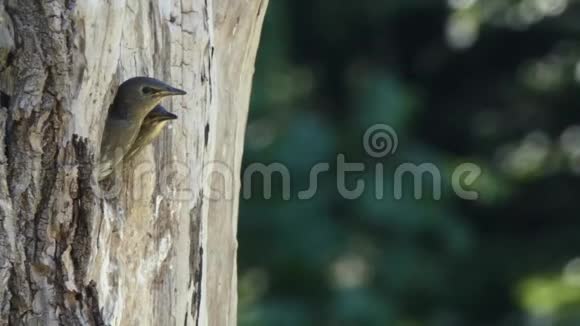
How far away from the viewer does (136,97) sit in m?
3.59

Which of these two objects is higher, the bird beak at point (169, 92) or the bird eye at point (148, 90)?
the bird beak at point (169, 92)

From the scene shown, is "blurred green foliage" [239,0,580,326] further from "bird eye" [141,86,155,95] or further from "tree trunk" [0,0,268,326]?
"bird eye" [141,86,155,95]

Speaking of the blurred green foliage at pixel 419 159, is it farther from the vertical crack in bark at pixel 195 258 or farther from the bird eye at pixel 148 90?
the bird eye at pixel 148 90

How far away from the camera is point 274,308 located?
7668 mm

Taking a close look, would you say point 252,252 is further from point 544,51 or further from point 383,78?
point 544,51


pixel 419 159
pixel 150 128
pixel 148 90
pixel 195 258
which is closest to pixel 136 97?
pixel 148 90

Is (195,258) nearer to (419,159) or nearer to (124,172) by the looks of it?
(124,172)

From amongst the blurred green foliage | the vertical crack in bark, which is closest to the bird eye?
the vertical crack in bark

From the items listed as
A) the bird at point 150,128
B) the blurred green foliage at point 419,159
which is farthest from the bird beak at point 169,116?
the blurred green foliage at point 419,159

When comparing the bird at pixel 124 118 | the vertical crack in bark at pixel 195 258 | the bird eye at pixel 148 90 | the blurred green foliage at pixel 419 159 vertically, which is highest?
the blurred green foliage at pixel 419 159

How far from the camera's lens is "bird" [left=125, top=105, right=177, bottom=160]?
3680 mm

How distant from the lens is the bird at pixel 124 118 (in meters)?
3.58

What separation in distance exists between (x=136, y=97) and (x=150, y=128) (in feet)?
0.48

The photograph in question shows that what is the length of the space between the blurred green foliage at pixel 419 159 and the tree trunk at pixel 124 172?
319 centimetres
